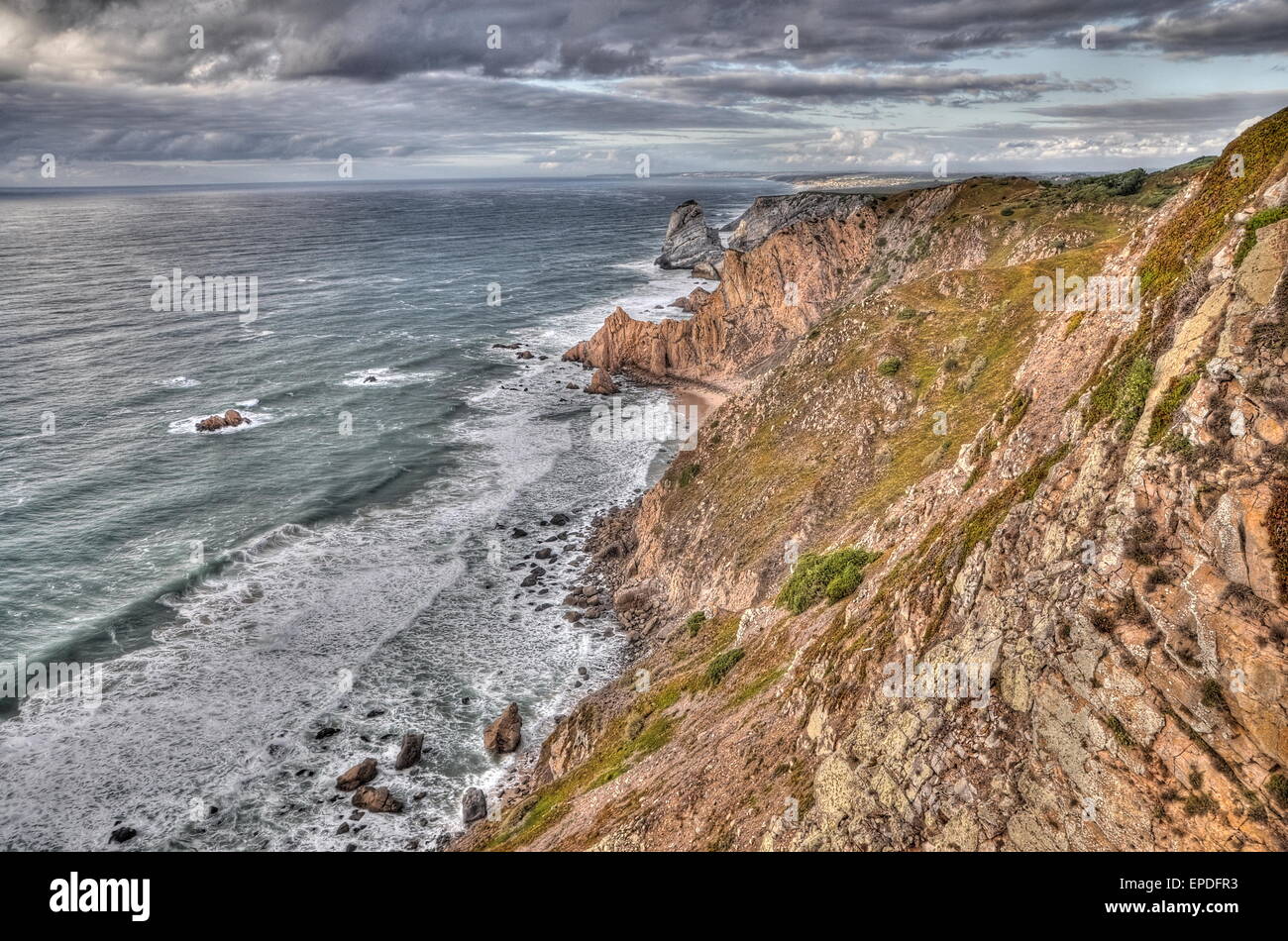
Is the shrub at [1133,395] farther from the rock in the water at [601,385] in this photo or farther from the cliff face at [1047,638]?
the rock in the water at [601,385]

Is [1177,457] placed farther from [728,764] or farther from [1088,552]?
[728,764]

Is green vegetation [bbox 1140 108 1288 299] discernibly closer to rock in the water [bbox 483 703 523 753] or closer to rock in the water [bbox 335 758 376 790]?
rock in the water [bbox 483 703 523 753]

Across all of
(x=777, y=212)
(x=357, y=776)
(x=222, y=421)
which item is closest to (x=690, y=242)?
(x=777, y=212)

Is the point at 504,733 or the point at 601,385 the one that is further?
the point at 601,385

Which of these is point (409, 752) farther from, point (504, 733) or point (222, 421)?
point (222, 421)

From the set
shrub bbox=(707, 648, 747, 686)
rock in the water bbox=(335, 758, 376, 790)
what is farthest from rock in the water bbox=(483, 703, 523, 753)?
shrub bbox=(707, 648, 747, 686)

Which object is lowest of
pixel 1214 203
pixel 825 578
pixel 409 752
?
pixel 409 752

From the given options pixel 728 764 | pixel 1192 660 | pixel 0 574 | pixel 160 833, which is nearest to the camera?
pixel 1192 660

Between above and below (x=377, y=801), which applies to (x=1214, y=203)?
above

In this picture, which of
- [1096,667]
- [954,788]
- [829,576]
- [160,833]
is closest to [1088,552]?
[1096,667]
